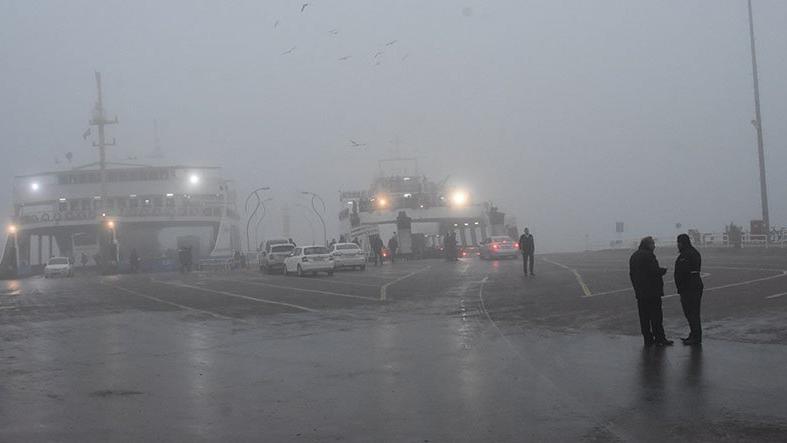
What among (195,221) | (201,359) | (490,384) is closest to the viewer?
(490,384)

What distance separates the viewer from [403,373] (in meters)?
9.88

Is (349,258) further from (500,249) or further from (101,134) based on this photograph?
(101,134)

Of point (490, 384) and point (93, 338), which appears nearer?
point (490, 384)

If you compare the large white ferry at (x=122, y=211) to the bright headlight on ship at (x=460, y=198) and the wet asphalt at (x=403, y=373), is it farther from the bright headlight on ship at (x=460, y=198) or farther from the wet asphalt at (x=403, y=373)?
the wet asphalt at (x=403, y=373)

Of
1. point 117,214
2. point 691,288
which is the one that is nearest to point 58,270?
point 117,214

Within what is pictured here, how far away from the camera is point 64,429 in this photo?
7168 mm

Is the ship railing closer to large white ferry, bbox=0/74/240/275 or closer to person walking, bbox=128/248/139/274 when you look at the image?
large white ferry, bbox=0/74/240/275

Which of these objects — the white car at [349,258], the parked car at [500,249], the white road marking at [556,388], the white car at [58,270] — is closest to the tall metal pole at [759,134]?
the parked car at [500,249]

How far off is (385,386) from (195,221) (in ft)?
211

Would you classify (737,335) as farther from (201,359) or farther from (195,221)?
(195,221)

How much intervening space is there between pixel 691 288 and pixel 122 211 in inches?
2525

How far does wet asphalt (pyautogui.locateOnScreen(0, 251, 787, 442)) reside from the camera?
7.06 metres

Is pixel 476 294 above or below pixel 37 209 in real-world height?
→ below

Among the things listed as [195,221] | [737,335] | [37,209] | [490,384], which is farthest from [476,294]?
[37,209]
